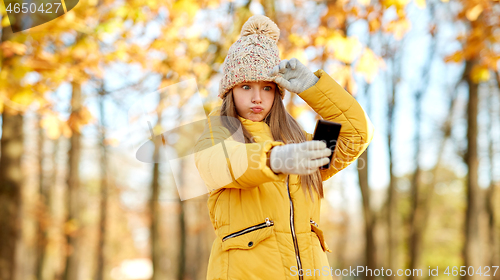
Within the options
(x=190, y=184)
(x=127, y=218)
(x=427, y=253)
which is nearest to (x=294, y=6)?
(x=190, y=184)

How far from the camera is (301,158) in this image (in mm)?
1479

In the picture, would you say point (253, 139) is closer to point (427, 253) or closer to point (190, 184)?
point (190, 184)

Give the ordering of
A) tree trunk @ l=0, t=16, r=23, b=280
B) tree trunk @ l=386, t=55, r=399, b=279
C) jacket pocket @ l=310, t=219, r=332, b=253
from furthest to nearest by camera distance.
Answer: tree trunk @ l=386, t=55, r=399, b=279 < tree trunk @ l=0, t=16, r=23, b=280 < jacket pocket @ l=310, t=219, r=332, b=253

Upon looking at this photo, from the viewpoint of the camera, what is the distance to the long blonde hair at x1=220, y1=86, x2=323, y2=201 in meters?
2.05

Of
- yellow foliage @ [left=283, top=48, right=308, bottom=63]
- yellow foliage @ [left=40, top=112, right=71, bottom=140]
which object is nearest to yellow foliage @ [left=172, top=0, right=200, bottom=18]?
yellow foliage @ [left=283, top=48, right=308, bottom=63]

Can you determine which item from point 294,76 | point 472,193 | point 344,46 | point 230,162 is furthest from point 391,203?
point 230,162

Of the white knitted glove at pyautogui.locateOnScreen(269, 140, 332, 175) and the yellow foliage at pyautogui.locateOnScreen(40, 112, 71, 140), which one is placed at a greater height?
the yellow foliage at pyautogui.locateOnScreen(40, 112, 71, 140)

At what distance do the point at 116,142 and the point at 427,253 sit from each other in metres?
23.6

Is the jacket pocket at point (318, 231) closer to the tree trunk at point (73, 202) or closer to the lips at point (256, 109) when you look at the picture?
the lips at point (256, 109)

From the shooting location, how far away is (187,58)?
18.8ft

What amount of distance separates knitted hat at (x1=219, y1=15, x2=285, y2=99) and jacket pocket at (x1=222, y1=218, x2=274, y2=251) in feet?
2.67

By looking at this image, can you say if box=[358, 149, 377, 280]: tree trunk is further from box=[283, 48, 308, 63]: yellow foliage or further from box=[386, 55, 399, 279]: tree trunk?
box=[283, 48, 308, 63]: yellow foliage

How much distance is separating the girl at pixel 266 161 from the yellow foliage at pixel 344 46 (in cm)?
236

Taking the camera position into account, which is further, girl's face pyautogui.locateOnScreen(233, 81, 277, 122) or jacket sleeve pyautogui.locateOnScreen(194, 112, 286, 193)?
girl's face pyautogui.locateOnScreen(233, 81, 277, 122)
